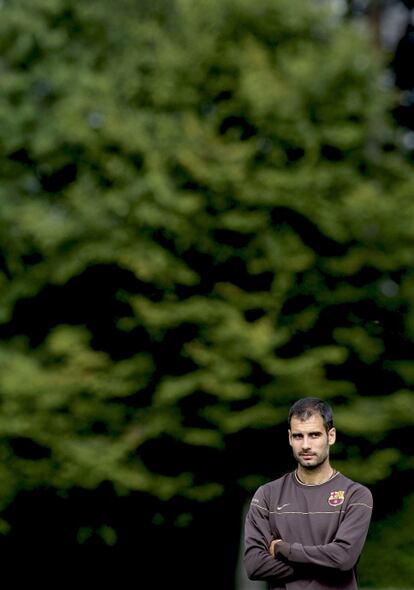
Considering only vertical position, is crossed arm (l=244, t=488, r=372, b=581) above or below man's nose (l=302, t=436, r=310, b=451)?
below

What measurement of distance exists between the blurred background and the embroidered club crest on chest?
32.9ft

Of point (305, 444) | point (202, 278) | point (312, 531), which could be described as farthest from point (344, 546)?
point (202, 278)

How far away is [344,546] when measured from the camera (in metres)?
3.92

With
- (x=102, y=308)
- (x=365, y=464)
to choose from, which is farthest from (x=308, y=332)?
(x=102, y=308)

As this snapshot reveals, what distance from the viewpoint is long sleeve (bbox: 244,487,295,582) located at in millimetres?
3996

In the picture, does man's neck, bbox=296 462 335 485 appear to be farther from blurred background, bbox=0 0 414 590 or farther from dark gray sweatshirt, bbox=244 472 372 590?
blurred background, bbox=0 0 414 590

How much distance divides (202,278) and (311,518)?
1119 centimetres

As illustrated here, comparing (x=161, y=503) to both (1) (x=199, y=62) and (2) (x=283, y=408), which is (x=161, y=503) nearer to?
(2) (x=283, y=408)

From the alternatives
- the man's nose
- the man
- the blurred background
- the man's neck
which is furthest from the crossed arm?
the blurred background

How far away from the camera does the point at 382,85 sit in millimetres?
15781

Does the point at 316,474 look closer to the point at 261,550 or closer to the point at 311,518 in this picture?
the point at 311,518

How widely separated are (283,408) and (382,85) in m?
4.72

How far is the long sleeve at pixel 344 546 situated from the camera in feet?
12.8

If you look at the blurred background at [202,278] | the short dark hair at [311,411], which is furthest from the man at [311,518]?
the blurred background at [202,278]
